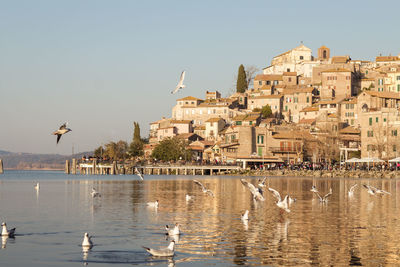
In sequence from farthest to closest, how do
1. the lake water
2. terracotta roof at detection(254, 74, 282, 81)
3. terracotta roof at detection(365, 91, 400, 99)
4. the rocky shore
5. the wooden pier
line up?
terracotta roof at detection(254, 74, 282, 81) < terracotta roof at detection(365, 91, 400, 99) < the wooden pier < the rocky shore < the lake water

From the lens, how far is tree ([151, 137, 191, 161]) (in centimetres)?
12775

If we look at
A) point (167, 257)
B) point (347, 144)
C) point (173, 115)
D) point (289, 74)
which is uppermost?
point (289, 74)

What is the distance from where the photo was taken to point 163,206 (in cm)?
3591

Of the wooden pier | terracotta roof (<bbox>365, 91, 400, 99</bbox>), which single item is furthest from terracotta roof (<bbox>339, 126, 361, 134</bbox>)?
the wooden pier

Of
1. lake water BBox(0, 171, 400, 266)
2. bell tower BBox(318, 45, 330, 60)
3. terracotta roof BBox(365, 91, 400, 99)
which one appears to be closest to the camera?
lake water BBox(0, 171, 400, 266)

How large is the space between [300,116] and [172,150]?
30.6 m

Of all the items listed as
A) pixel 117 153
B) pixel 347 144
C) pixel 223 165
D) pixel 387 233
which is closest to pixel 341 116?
pixel 347 144

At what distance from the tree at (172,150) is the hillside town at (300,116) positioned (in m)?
4.03

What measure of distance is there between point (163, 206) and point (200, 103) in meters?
120

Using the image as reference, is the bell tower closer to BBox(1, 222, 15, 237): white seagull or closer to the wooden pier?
the wooden pier

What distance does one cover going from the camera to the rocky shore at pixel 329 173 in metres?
86.8

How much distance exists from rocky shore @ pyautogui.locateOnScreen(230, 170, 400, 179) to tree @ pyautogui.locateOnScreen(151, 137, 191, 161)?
2409 centimetres

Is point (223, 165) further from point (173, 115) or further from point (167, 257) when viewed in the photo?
point (167, 257)

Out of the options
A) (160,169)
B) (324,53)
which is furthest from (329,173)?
(324,53)
